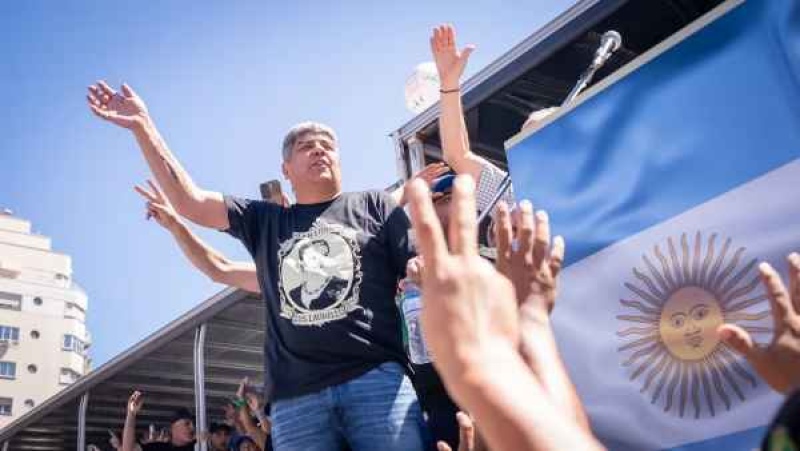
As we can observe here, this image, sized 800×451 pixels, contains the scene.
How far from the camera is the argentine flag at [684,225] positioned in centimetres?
161

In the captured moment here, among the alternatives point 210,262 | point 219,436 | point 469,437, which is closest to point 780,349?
point 469,437

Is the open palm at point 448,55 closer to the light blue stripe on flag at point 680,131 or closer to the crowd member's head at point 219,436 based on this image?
the light blue stripe on flag at point 680,131

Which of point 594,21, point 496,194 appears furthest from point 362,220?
point 594,21

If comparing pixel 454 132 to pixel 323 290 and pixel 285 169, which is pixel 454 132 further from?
pixel 323 290

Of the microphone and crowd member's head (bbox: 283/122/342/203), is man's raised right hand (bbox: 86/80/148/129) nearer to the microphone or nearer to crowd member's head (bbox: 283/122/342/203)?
crowd member's head (bbox: 283/122/342/203)

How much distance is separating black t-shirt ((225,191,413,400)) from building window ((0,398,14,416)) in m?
56.0

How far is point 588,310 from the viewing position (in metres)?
1.87

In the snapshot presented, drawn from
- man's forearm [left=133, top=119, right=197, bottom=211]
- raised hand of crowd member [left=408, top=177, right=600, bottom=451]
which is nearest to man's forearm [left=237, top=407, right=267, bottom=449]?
man's forearm [left=133, top=119, right=197, bottom=211]

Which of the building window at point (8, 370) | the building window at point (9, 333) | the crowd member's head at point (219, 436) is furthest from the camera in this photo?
the building window at point (9, 333)

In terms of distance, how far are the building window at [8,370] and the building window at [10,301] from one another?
4444mm

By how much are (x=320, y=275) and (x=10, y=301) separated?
60.0m

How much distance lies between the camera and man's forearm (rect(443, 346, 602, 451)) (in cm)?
78

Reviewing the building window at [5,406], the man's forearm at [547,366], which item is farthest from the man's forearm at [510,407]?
the building window at [5,406]

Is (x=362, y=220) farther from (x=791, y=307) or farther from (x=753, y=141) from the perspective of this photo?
(x=791, y=307)
